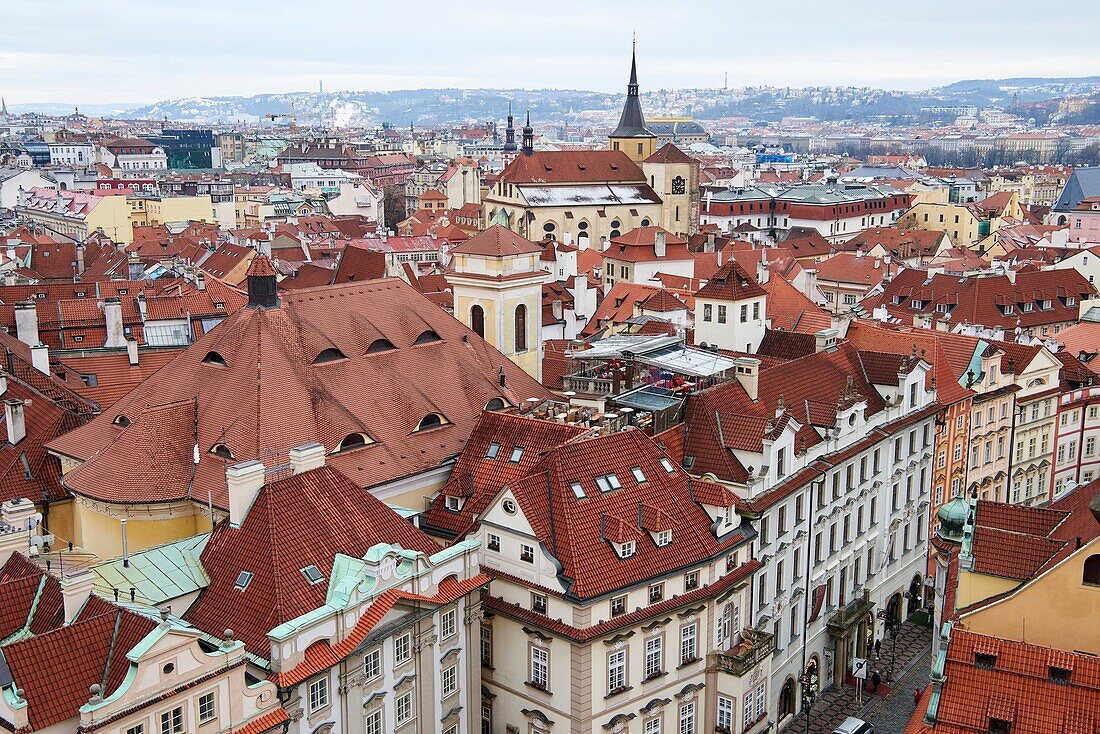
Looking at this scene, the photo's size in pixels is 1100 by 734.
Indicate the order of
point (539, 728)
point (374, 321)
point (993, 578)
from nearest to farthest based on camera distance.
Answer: point (993, 578)
point (539, 728)
point (374, 321)

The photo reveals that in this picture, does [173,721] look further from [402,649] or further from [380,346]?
[380,346]

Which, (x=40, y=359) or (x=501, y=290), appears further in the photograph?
(x=40, y=359)

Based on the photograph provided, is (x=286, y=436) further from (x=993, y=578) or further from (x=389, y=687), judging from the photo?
(x=993, y=578)

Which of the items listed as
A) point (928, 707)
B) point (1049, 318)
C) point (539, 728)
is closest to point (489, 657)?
point (539, 728)

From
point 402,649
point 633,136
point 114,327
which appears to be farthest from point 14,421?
point 633,136

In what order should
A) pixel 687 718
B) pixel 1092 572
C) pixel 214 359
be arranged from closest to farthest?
pixel 1092 572 < pixel 687 718 < pixel 214 359

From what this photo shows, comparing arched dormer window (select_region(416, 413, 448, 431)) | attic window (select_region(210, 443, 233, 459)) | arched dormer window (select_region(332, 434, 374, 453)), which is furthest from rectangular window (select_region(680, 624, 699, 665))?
attic window (select_region(210, 443, 233, 459))
